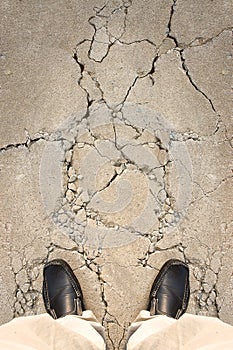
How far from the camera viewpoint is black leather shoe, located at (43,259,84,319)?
2082 mm

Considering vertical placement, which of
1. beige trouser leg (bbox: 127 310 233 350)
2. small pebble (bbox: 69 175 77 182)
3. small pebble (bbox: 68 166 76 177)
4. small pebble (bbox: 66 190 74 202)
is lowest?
beige trouser leg (bbox: 127 310 233 350)

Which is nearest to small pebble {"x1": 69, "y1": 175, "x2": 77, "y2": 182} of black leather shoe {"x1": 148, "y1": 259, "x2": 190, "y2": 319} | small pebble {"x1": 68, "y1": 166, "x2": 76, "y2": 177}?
small pebble {"x1": 68, "y1": 166, "x2": 76, "y2": 177}

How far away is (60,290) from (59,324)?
0.39 meters

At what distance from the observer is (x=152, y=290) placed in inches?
83.5

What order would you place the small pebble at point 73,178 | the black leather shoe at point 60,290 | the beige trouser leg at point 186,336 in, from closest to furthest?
1. the beige trouser leg at point 186,336
2. the black leather shoe at point 60,290
3. the small pebble at point 73,178

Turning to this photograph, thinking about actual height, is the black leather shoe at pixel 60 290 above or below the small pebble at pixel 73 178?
below

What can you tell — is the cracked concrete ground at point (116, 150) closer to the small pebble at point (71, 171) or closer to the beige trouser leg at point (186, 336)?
the small pebble at point (71, 171)

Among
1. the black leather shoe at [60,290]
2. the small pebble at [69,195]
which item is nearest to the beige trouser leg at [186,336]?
the black leather shoe at [60,290]

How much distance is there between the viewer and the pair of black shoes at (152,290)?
6.83 ft

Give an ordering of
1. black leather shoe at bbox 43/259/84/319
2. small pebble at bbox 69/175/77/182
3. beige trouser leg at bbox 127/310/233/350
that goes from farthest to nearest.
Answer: small pebble at bbox 69/175/77/182 → black leather shoe at bbox 43/259/84/319 → beige trouser leg at bbox 127/310/233/350

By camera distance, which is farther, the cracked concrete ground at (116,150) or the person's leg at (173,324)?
the cracked concrete ground at (116,150)

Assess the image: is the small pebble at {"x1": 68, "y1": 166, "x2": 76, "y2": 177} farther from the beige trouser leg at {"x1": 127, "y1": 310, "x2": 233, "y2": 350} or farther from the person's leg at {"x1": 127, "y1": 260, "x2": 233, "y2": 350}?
the beige trouser leg at {"x1": 127, "y1": 310, "x2": 233, "y2": 350}

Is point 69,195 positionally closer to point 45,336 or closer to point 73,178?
point 73,178

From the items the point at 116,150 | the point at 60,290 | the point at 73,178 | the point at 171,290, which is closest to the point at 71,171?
the point at 73,178
